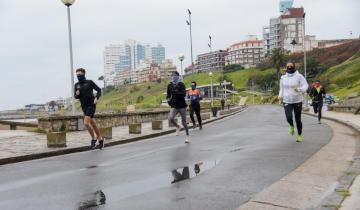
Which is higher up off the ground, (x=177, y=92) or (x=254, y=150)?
(x=177, y=92)

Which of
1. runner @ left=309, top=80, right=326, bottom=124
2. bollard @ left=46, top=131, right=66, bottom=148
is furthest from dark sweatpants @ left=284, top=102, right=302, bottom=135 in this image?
runner @ left=309, top=80, right=326, bottom=124

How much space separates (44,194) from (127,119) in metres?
17.9

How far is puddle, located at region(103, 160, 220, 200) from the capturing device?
5.94m

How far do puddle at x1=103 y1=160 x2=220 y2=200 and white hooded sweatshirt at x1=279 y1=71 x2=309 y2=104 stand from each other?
4.20 m

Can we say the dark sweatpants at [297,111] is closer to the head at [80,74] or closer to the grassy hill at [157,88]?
the head at [80,74]

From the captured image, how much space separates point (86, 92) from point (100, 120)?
9.43 metres

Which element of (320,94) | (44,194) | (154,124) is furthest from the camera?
(320,94)

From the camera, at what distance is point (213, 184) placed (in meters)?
6.32

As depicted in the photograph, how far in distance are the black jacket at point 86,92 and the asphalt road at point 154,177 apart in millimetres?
1603

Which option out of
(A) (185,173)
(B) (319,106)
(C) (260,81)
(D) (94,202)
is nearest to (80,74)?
(A) (185,173)

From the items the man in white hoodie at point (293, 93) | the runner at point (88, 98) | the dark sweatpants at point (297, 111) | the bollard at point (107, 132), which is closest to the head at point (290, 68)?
the man in white hoodie at point (293, 93)

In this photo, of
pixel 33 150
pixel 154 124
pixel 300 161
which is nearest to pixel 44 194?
pixel 300 161

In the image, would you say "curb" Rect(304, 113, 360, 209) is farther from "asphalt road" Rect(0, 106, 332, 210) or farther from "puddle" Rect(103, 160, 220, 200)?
"puddle" Rect(103, 160, 220, 200)

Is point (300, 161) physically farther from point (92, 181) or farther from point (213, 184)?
point (92, 181)
